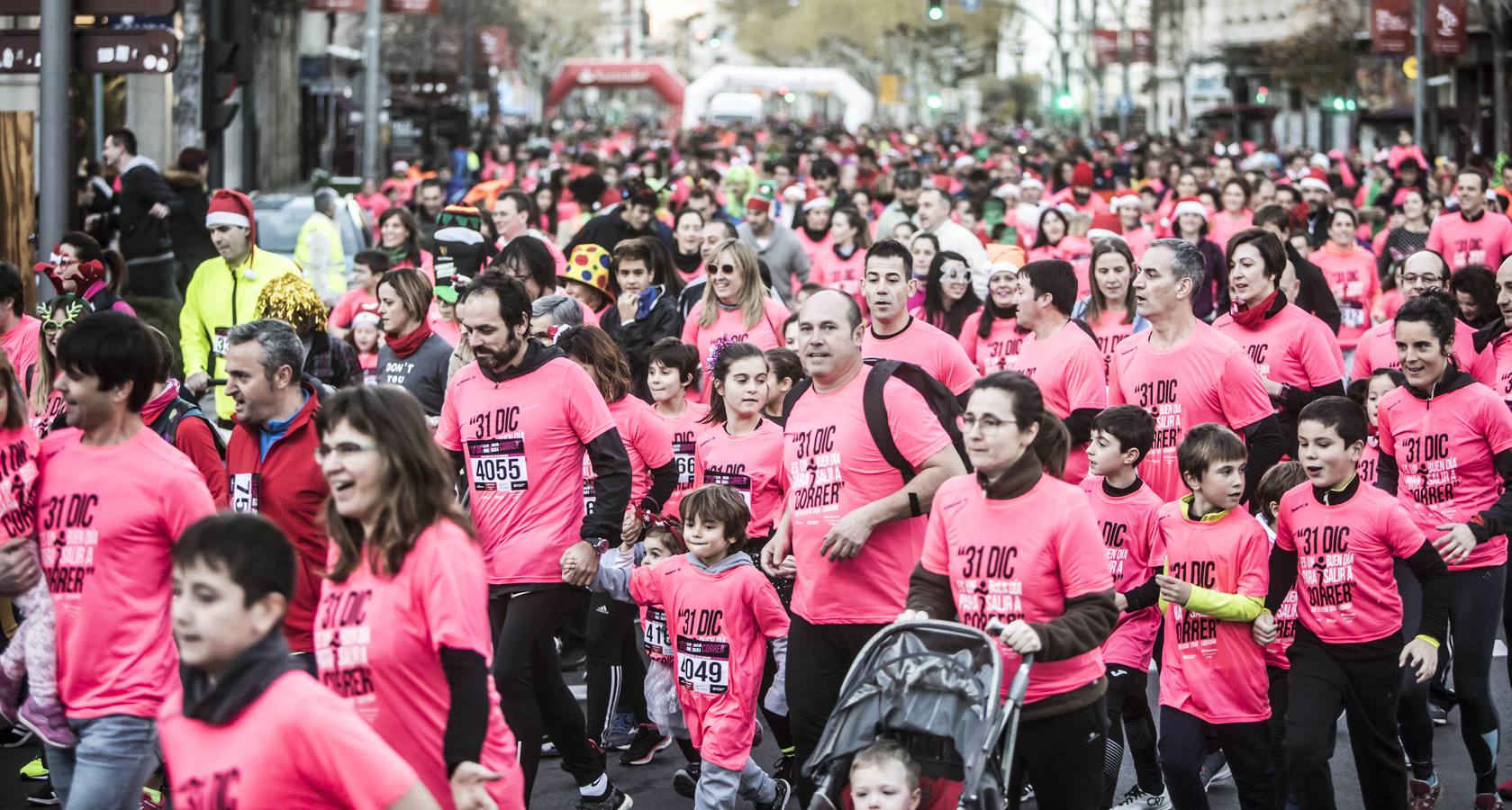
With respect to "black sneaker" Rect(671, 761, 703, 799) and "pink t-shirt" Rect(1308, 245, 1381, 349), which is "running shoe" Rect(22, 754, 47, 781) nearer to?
"black sneaker" Rect(671, 761, 703, 799)

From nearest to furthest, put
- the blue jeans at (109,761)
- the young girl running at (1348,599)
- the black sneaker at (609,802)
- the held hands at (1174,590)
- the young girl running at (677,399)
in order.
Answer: the blue jeans at (109,761) < the held hands at (1174,590) < the young girl running at (1348,599) < the black sneaker at (609,802) < the young girl running at (677,399)

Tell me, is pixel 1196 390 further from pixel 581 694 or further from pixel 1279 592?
pixel 581 694

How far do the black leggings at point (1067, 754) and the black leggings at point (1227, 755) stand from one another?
1.22 meters

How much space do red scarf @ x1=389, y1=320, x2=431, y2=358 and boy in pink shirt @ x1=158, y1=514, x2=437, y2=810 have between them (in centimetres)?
495

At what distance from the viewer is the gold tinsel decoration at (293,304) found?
841 centimetres

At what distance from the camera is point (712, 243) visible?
12.2 meters

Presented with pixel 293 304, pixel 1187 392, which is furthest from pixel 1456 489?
pixel 293 304

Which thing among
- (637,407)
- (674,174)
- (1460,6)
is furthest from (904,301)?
(1460,6)

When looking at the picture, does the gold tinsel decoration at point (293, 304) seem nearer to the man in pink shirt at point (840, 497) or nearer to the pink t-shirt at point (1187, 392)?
the man in pink shirt at point (840, 497)

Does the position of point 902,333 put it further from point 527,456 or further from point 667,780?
point 667,780

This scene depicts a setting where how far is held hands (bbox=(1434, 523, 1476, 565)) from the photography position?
698 centimetres

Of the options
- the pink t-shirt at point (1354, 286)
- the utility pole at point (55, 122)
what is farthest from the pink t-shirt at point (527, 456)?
the pink t-shirt at point (1354, 286)

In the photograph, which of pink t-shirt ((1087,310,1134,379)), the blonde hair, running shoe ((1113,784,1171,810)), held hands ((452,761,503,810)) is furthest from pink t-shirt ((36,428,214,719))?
pink t-shirt ((1087,310,1134,379))

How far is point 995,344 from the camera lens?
1041 centimetres
